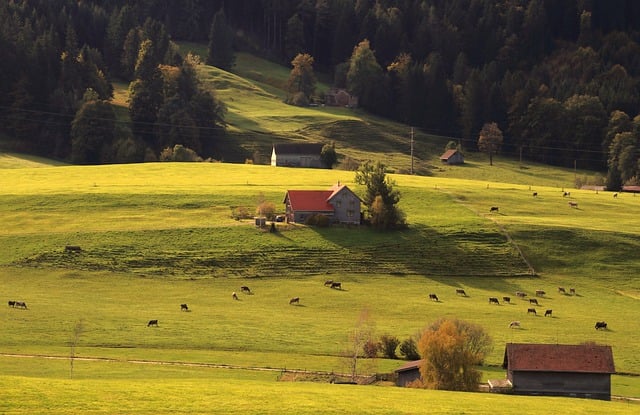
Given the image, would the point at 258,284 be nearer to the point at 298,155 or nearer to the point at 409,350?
the point at 409,350

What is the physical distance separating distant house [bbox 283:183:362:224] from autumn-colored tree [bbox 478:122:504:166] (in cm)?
7537

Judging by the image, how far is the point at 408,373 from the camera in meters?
65.1

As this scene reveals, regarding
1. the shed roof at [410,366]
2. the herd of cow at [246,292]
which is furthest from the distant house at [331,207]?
the shed roof at [410,366]

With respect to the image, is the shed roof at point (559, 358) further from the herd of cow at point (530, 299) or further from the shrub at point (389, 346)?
the herd of cow at point (530, 299)

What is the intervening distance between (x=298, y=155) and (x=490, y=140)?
39818 millimetres

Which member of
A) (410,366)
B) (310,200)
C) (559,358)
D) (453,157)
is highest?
(453,157)

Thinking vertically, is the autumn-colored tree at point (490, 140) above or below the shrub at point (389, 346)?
above

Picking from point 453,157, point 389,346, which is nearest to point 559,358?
point 389,346

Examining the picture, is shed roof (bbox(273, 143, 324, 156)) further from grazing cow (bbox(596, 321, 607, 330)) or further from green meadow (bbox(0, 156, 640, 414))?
grazing cow (bbox(596, 321, 607, 330))

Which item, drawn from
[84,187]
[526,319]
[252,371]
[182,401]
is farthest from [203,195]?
[182,401]

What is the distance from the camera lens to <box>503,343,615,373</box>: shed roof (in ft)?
213

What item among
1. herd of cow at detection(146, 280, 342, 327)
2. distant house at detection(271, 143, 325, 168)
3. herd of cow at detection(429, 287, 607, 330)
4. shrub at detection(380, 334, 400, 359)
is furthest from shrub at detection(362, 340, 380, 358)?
distant house at detection(271, 143, 325, 168)

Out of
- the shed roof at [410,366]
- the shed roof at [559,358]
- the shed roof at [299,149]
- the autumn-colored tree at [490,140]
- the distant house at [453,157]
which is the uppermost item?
the autumn-colored tree at [490,140]

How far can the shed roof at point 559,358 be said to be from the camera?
64.8 m
